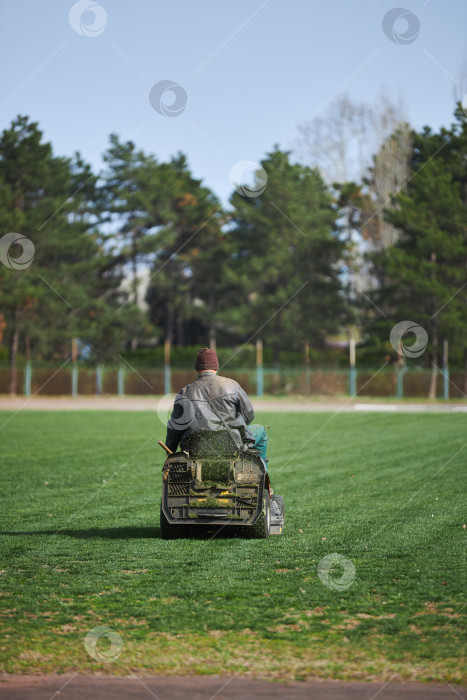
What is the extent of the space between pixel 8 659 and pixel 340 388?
3989 centimetres

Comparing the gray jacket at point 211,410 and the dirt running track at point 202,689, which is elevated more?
the gray jacket at point 211,410

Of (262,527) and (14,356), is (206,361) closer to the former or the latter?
(262,527)

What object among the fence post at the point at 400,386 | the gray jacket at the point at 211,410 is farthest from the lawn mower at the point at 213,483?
the fence post at the point at 400,386

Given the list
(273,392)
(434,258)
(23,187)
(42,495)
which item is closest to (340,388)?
(273,392)

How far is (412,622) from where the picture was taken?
5234 mm

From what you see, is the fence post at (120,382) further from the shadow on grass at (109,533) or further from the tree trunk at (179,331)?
the shadow on grass at (109,533)

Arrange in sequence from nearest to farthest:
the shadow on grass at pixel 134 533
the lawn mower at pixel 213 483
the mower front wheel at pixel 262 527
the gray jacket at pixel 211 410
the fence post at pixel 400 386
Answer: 1. the lawn mower at pixel 213 483
2. the gray jacket at pixel 211 410
3. the mower front wheel at pixel 262 527
4. the shadow on grass at pixel 134 533
5. the fence post at pixel 400 386

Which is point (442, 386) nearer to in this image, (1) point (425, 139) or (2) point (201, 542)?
(1) point (425, 139)
